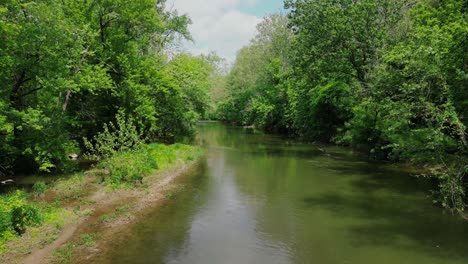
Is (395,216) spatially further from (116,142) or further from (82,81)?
(82,81)

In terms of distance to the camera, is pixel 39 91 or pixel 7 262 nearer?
pixel 7 262

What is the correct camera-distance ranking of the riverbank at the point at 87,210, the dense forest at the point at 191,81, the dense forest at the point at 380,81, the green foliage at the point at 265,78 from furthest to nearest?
the green foliage at the point at 265,78 < the dense forest at the point at 191,81 < the dense forest at the point at 380,81 < the riverbank at the point at 87,210

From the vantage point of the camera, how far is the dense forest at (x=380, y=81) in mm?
15812

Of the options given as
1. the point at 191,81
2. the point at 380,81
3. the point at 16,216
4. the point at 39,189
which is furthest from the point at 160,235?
the point at 191,81

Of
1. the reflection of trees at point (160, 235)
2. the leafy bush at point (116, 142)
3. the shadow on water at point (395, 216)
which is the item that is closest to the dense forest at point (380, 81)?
the shadow on water at point (395, 216)

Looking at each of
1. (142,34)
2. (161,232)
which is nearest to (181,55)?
(142,34)

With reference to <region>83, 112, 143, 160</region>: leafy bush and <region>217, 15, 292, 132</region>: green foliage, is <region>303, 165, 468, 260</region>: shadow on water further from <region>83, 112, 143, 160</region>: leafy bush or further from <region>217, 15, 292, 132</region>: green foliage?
<region>217, 15, 292, 132</region>: green foliage

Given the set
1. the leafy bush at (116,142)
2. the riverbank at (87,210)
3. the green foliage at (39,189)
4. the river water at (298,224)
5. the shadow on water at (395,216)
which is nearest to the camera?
the riverbank at (87,210)

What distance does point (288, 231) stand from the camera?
13.8m

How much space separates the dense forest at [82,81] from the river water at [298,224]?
6.23 metres

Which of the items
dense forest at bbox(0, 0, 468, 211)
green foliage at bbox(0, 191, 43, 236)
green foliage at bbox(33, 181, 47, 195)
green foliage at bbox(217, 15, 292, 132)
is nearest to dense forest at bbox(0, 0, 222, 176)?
dense forest at bbox(0, 0, 468, 211)

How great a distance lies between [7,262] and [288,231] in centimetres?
883

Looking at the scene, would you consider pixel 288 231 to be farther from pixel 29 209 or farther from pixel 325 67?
pixel 325 67

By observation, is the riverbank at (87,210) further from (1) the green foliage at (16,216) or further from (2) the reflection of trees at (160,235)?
(2) the reflection of trees at (160,235)
